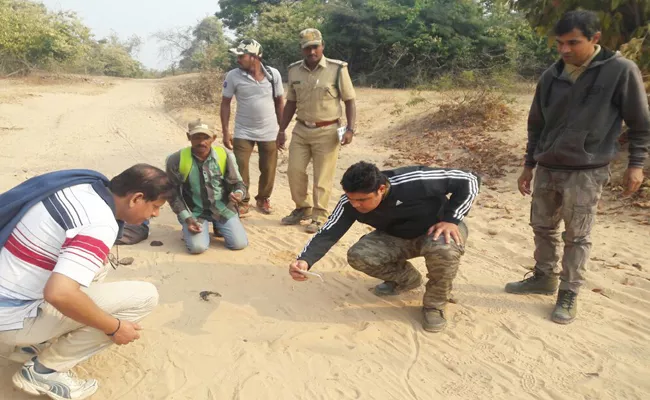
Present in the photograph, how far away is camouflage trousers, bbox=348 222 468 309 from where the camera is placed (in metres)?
3.42

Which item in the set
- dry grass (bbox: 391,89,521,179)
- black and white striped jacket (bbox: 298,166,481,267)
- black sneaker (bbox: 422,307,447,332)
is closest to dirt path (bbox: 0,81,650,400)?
black sneaker (bbox: 422,307,447,332)

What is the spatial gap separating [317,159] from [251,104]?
984 mm

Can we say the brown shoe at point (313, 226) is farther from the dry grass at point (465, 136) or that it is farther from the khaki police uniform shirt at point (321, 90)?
the dry grass at point (465, 136)

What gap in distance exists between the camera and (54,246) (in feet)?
7.64

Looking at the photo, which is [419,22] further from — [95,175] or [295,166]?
[95,175]

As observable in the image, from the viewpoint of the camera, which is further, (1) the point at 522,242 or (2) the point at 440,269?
(1) the point at 522,242

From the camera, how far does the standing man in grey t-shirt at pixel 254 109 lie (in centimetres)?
566

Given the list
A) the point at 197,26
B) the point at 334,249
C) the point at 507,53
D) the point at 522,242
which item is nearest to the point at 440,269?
the point at 334,249

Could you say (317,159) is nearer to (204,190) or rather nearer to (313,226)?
(313,226)

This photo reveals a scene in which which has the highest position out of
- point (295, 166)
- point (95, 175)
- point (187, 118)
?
point (95, 175)

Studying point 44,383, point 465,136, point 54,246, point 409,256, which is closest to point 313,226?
point 409,256

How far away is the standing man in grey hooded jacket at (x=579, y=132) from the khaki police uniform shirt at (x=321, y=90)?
6.88 feet

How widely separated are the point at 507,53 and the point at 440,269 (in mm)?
13025

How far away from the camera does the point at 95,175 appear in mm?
2473
